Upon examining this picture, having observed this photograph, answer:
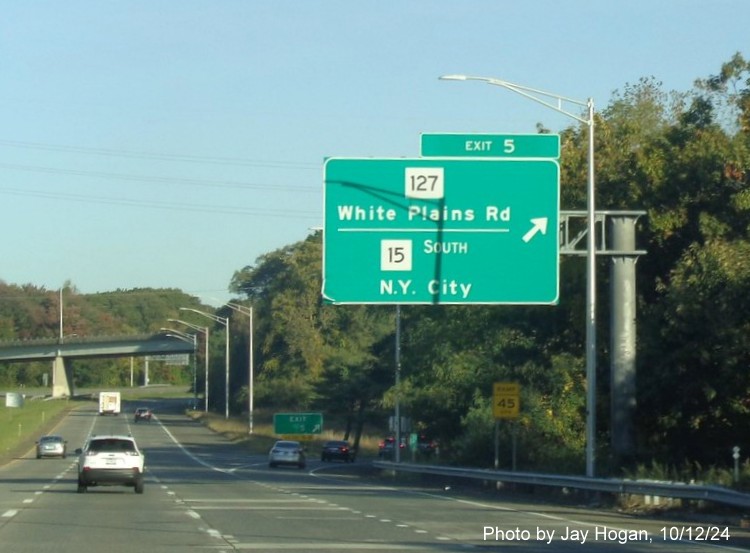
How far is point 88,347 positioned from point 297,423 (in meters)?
71.4

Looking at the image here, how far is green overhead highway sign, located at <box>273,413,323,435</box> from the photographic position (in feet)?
226

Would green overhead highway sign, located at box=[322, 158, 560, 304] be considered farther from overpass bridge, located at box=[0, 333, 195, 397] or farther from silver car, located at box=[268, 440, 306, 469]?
overpass bridge, located at box=[0, 333, 195, 397]

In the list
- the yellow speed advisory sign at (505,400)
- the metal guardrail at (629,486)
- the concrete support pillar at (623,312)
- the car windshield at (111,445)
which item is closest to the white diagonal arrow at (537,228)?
the concrete support pillar at (623,312)

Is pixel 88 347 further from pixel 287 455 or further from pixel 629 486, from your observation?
pixel 629 486

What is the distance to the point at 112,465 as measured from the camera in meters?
32.1

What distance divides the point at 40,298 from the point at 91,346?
4476 centimetres

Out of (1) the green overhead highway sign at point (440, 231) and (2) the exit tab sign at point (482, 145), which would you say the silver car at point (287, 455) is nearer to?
(2) the exit tab sign at point (482, 145)

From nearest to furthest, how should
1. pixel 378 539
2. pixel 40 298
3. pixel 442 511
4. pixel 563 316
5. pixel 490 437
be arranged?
1. pixel 378 539
2. pixel 442 511
3. pixel 563 316
4. pixel 490 437
5. pixel 40 298

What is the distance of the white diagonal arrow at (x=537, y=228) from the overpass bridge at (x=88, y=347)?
366 feet

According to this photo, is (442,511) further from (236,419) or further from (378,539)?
(236,419)

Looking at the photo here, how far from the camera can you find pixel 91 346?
136250 millimetres

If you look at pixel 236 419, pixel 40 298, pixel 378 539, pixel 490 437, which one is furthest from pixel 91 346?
pixel 378 539

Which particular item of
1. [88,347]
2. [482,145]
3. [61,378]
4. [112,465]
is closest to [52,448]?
[112,465]

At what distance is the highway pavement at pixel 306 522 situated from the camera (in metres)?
17.9
